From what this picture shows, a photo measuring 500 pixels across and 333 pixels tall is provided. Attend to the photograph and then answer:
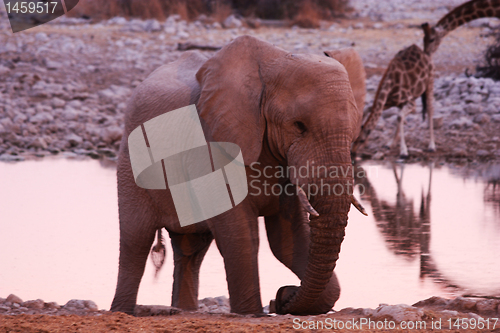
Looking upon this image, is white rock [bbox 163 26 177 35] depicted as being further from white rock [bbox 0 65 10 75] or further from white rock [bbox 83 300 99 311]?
white rock [bbox 83 300 99 311]

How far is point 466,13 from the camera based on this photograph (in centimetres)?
1123

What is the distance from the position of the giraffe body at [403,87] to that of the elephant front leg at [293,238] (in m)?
5.81

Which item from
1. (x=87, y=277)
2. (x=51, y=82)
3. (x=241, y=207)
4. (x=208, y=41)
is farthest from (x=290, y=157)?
(x=208, y=41)

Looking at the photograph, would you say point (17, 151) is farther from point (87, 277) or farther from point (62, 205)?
point (87, 277)

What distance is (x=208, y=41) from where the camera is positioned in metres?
15.3

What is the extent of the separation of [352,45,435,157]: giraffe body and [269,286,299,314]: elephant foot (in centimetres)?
600

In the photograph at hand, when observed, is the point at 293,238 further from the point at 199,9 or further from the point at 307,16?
the point at 199,9

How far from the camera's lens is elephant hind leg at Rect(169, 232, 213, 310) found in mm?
4453

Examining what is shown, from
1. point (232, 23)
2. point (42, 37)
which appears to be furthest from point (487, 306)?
point (232, 23)

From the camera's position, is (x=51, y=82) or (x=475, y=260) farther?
(x=51, y=82)

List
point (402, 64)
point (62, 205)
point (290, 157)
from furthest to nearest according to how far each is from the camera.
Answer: point (402, 64) → point (62, 205) → point (290, 157)

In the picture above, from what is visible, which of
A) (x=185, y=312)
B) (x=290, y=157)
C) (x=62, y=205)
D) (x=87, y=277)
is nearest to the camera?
(x=290, y=157)

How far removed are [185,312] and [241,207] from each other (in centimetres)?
64

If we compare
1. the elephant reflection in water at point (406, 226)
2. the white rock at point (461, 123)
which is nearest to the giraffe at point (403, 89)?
the white rock at point (461, 123)
